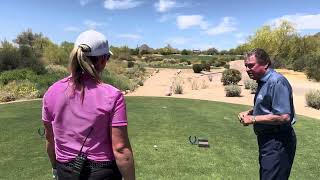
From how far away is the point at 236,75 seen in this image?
33.2 metres

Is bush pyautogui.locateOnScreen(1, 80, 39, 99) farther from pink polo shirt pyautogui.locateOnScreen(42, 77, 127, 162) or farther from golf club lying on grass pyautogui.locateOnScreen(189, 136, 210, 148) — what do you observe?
pink polo shirt pyautogui.locateOnScreen(42, 77, 127, 162)

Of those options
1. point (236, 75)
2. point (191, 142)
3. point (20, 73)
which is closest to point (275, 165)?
point (191, 142)

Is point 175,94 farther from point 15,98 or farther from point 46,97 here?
point 46,97

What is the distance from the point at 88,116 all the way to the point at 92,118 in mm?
31

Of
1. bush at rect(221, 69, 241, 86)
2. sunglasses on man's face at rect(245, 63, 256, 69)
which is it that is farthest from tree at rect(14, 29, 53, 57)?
sunglasses on man's face at rect(245, 63, 256, 69)

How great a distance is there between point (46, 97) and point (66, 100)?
0.21 metres

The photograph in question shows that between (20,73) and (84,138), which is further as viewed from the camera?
(20,73)

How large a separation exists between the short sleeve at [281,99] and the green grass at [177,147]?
3584mm

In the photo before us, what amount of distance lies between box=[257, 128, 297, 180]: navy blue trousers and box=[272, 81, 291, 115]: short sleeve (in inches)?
10.4

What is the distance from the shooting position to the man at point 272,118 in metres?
4.64

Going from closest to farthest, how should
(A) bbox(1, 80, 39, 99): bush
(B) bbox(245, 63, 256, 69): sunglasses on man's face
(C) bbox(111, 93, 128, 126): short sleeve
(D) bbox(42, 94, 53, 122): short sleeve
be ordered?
1. (C) bbox(111, 93, 128, 126): short sleeve
2. (D) bbox(42, 94, 53, 122): short sleeve
3. (B) bbox(245, 63, 256, 69): sunglasses on man's face
4. (A) bbox(1, 80, 39, 99): bush

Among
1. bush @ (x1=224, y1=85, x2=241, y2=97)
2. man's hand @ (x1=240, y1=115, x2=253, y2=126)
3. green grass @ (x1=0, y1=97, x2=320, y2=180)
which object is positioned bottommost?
bush @ (x1=224, y1=85, x2=241, y2=97)

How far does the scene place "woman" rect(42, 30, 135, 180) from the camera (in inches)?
118

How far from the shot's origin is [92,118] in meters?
3.01
